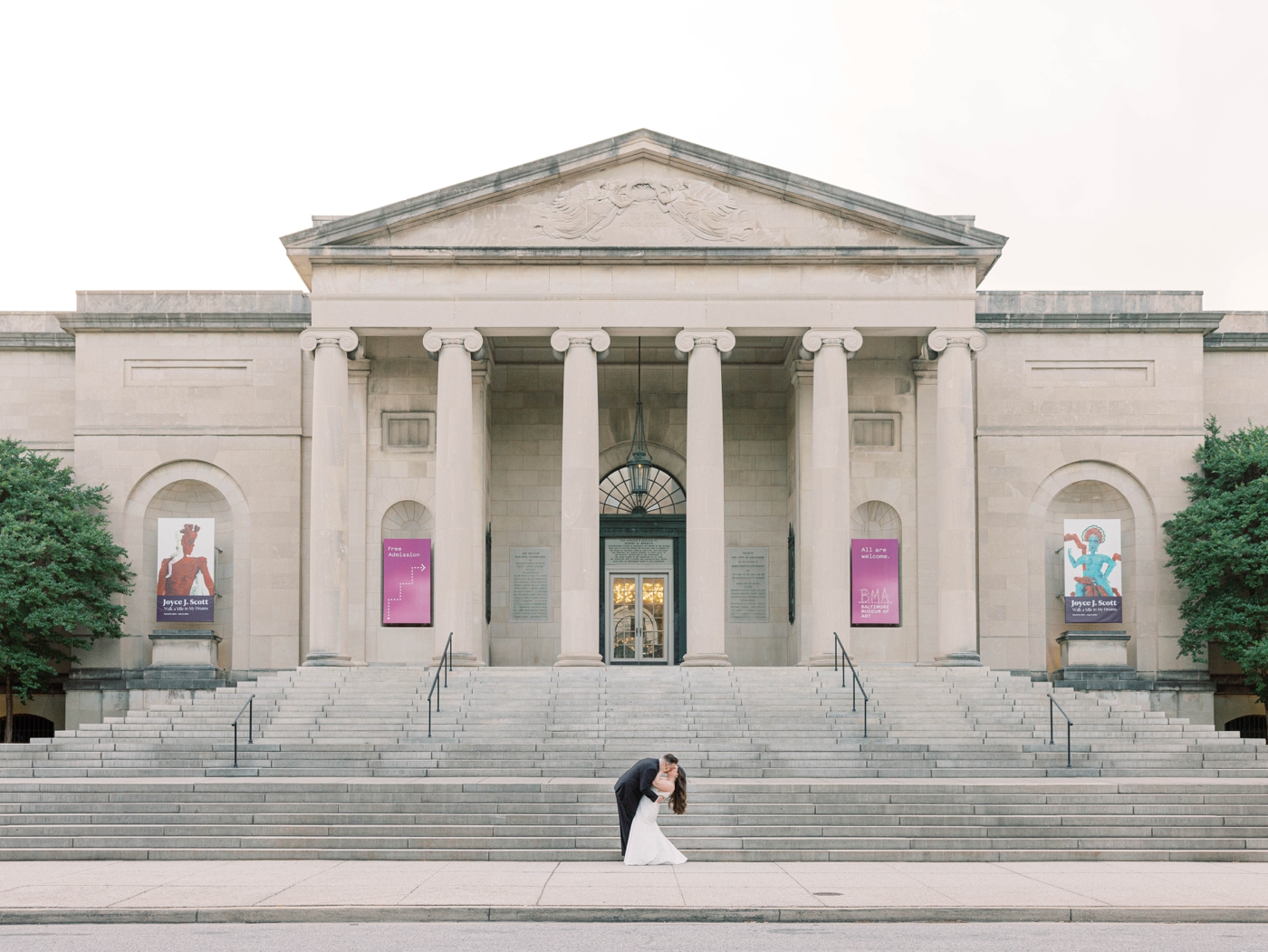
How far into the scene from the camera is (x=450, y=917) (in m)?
15.3

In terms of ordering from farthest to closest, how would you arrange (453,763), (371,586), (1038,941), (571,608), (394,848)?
(371,586) → (571,608) → (453,763) → (394,848) → (1038,941)

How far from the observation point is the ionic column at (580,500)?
110 feet

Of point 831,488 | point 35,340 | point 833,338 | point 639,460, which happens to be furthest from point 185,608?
point 833,338

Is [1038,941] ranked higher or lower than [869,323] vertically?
lower

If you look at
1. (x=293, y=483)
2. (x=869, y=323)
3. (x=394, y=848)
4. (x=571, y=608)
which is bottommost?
(x=394, y=848)

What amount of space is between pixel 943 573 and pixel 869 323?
619 centimetres

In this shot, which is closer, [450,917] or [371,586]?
[450,917]

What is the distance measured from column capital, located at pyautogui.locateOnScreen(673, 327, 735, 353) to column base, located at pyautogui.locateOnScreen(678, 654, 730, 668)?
7.23 m

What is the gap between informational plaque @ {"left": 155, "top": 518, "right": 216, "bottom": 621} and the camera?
1500 inches

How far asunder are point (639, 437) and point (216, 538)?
11.8m

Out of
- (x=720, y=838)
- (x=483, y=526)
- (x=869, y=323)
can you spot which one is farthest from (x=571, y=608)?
(x=720, y=838)

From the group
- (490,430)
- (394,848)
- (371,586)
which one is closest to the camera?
(394,848)

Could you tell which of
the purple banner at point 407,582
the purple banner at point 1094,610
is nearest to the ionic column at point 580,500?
the purple banner at point 407,582

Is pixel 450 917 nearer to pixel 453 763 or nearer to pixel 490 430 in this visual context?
pixel 453 763
